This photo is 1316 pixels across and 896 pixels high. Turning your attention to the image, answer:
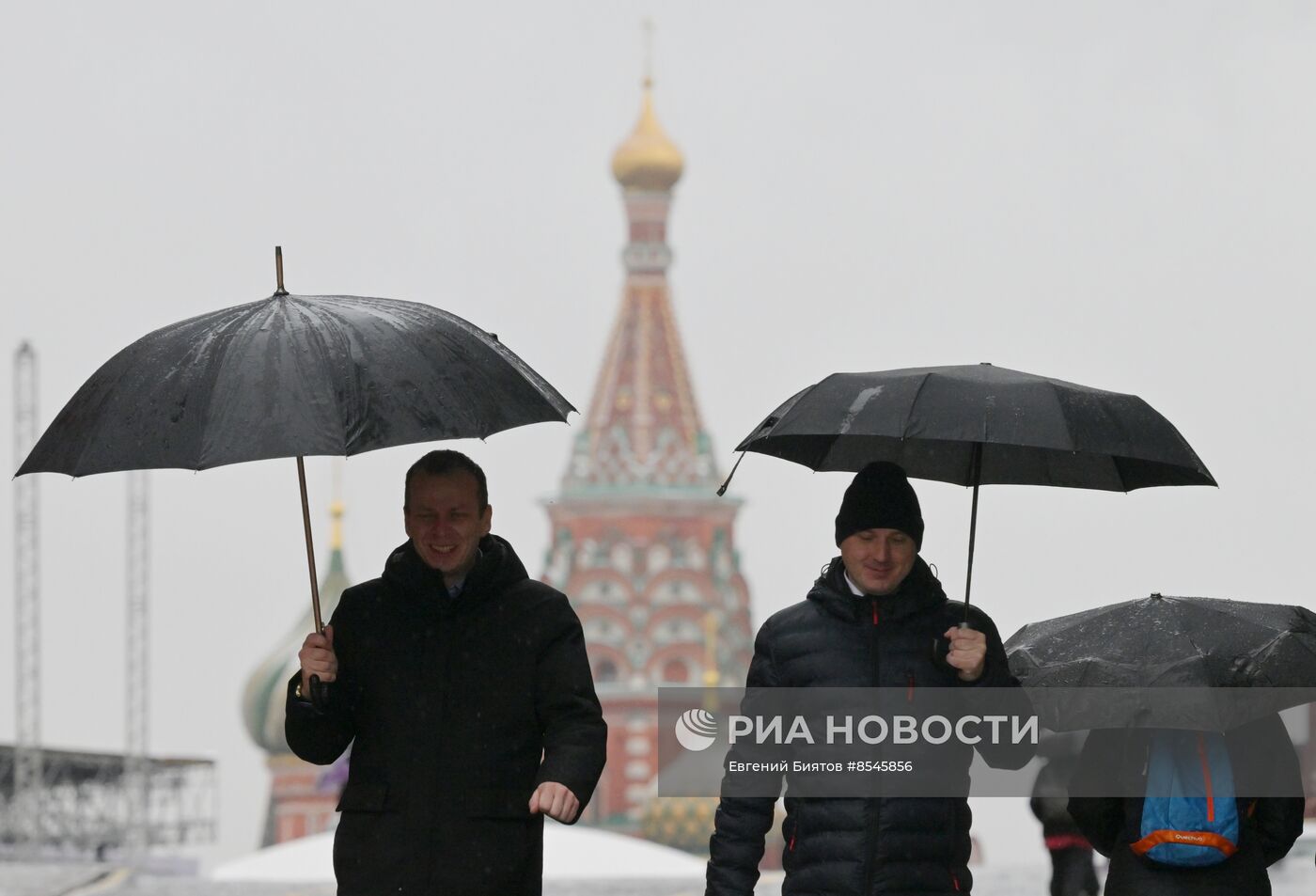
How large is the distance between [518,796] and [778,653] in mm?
589

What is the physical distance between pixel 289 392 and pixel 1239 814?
6.36ft

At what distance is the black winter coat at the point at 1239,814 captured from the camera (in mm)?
5895

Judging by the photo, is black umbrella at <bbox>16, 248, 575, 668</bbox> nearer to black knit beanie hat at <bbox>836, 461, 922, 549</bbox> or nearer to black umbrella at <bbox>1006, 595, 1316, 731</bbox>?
black knit beanie hat at <bbox>836, 461, 922, 549</bbox>

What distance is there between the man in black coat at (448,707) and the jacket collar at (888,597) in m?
0.48

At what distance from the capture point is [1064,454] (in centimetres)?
641

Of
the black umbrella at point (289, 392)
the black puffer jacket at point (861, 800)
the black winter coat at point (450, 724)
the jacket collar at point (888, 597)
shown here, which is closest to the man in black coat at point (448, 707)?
the black winter coat at point (450, 724)

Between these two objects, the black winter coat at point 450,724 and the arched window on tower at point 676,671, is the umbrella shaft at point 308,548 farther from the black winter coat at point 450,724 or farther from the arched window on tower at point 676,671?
the arched window on tower at point 676,671

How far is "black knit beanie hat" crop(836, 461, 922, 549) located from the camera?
560cm

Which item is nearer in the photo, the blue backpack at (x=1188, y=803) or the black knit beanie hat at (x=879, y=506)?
the black knit beanie hat at (x=879, y=506)

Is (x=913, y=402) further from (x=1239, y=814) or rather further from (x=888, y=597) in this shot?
(x=1239, y=814)

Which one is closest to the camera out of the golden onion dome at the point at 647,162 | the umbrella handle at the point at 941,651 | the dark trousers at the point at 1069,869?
the umbrella handle at the point at 941,651

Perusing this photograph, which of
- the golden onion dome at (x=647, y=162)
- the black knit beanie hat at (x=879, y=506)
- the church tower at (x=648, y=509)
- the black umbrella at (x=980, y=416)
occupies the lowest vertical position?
the black knit beanie hat at (x=879, y=506)

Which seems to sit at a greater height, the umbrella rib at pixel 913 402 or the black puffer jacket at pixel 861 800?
the umbrella rib at pixel 913 402

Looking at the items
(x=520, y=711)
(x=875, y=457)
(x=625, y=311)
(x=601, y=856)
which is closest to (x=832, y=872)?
(x=520, y=711)
